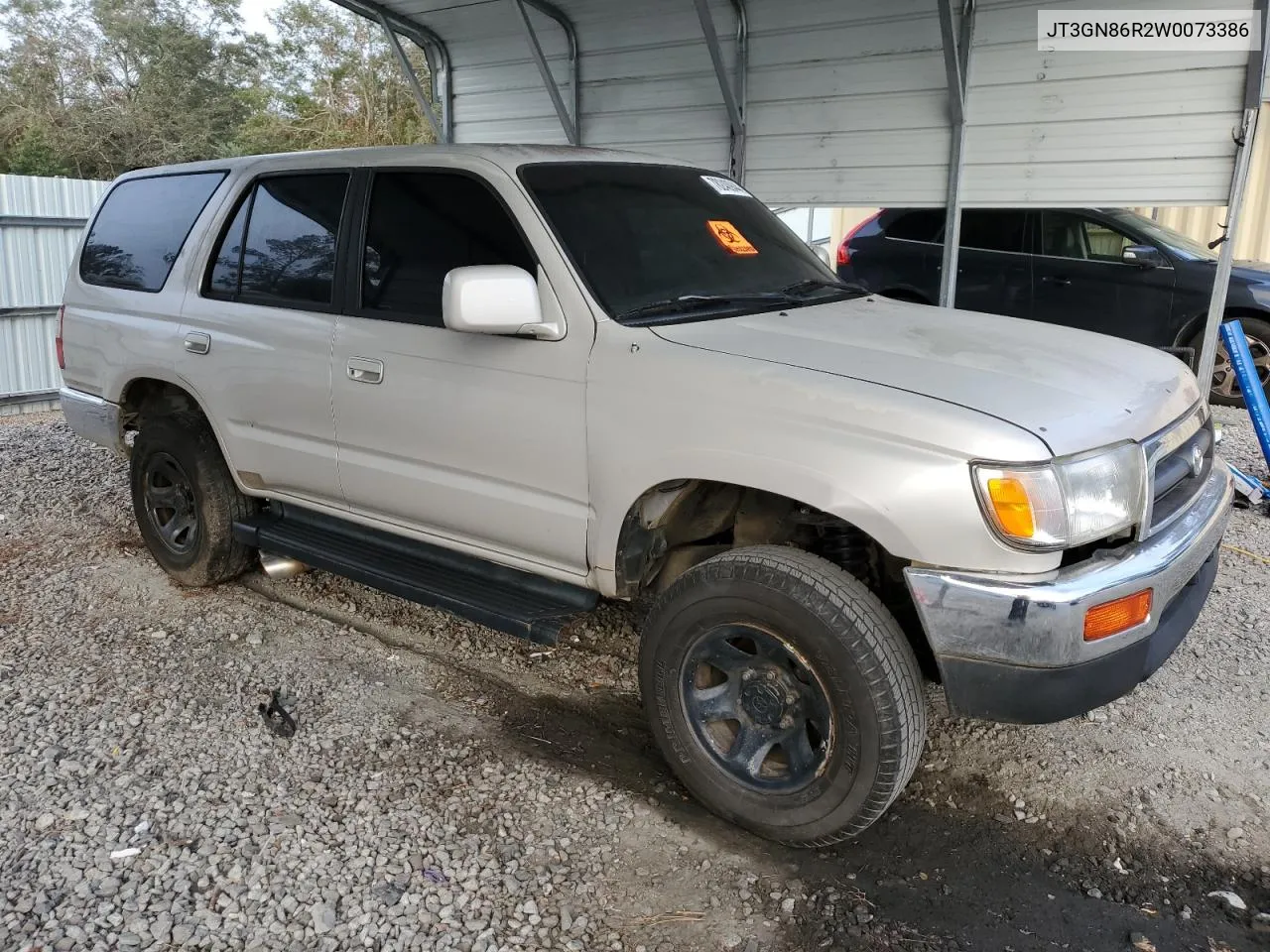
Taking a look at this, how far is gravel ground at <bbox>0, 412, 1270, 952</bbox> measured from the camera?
2.65m

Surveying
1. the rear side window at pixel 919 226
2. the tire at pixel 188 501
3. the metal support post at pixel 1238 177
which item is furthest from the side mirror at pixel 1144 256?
the tire at pixel 188 501

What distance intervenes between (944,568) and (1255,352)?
7.33 m

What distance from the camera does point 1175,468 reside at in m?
3.03

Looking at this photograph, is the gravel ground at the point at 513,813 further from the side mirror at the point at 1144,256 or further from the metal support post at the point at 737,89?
the side mirror at the point at 1144,256

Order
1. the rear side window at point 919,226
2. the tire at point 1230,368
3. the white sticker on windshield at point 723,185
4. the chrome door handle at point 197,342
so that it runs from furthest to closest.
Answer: the rear side window at point 919,226
the tire at point 1230,368
the chrome door handle at point 197,342
the white sticker on windshield at point 723,185

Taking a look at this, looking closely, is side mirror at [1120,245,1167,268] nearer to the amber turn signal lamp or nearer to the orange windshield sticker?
the orange windshield sticker

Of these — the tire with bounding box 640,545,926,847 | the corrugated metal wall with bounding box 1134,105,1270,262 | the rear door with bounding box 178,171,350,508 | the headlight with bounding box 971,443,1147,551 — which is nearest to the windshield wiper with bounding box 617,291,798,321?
the tire with bounding box 640,545,926,847

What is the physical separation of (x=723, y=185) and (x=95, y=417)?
11.0ft

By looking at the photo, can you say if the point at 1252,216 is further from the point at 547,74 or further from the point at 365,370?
the point at 365,370

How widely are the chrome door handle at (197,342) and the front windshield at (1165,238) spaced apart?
7.43m

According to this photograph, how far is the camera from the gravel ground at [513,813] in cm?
265

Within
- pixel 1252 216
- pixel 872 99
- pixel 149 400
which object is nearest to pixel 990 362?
pixel 149 400

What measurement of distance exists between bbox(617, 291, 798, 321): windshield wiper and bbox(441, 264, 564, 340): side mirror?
31 centimetres

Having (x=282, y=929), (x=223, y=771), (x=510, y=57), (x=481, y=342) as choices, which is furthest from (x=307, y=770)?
(x=510, y=57)
